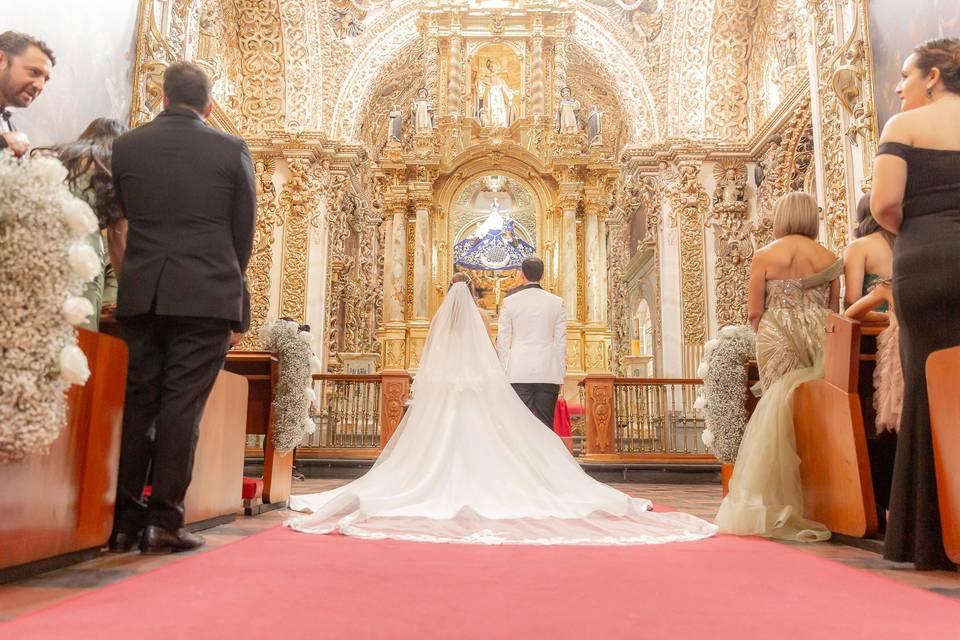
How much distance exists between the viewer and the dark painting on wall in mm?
6004

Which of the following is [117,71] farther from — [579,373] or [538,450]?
[579,373]

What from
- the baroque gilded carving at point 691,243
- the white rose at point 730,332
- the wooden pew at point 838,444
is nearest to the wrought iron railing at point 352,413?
the white rose at point 730,332

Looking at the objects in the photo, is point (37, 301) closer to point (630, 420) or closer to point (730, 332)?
point (730, 332)

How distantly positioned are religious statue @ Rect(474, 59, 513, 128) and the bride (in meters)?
9.91

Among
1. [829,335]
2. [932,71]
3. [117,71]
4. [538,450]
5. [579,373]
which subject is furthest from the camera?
[579,373]

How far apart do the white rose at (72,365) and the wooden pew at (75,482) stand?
31 cm

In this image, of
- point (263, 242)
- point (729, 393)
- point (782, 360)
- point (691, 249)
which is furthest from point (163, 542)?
point (691, 249)

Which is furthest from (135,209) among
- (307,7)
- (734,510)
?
(307,7)

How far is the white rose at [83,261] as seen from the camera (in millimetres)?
2184

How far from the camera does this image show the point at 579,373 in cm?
1269

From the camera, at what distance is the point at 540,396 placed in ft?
19.1

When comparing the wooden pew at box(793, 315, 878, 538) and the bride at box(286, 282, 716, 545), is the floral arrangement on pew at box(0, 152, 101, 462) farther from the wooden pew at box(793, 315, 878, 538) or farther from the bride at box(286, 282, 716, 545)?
the wooden pew at box(793, 315, 878, 538)

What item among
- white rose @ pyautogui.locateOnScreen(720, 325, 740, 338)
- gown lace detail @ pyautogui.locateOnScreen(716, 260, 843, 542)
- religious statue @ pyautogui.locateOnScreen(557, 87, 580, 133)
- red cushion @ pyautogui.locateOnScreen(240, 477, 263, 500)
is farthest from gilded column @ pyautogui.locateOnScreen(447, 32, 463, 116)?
gown lace detail @ pyautogui.locateOnScreen(716, 260, 843, 542)

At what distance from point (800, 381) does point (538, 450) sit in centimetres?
153
